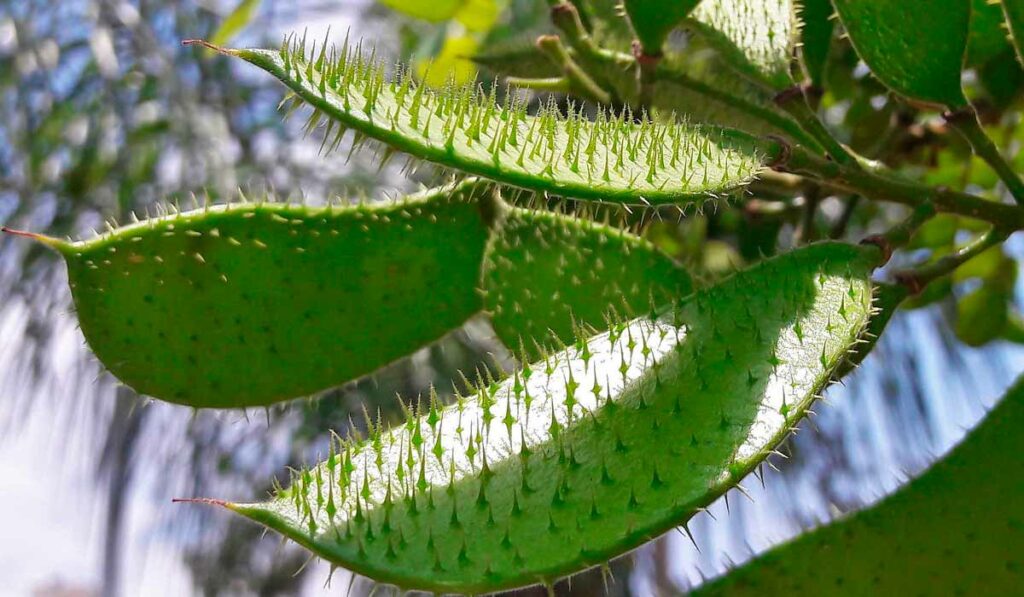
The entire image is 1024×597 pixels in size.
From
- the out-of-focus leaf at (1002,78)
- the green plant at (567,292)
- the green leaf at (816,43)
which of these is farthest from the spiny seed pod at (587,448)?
the out-of-focus leaf at (1002,78)

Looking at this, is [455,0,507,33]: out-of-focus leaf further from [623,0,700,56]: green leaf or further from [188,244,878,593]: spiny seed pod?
[188,244,878,593]: spiny seed pod

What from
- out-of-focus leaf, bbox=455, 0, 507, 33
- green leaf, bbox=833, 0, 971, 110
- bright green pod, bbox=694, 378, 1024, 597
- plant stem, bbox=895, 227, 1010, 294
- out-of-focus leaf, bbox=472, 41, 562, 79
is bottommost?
bright green pod, bbox=694, 378, 1024, 597

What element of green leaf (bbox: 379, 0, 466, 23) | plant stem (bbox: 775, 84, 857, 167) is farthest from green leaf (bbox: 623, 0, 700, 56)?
green leaf (bbox: 379, 0, 466, 23)

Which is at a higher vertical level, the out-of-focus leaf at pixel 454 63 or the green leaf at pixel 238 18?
the green leaf at pixel 238 18

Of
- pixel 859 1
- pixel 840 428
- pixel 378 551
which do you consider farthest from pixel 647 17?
pixel 840 428

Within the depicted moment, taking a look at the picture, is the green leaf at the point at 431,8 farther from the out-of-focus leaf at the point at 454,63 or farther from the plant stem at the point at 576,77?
the plant stem at the point at 576,77

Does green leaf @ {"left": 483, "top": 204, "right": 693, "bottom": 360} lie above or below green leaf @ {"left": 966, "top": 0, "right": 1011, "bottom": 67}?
below

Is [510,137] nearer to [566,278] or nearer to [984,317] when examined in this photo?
[566,278]
